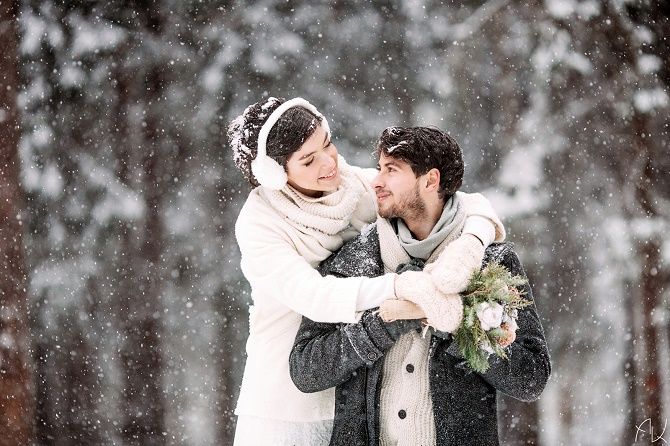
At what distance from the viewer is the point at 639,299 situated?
4.01m

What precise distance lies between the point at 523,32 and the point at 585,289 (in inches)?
56.3

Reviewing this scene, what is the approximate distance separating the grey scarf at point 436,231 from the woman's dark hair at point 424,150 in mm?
76

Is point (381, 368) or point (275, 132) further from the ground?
point (275, 132)

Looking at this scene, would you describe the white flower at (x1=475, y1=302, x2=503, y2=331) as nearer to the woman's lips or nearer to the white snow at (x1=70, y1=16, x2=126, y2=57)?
the woman's lips

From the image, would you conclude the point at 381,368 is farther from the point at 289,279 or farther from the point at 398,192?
the point at 398,192

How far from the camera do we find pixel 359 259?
207 cm

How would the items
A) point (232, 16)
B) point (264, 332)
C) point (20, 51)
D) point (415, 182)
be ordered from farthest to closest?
point (20, 51)
point (232, 16)
point (264, 332)
point (415, 182)

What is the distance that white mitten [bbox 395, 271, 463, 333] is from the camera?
172cm

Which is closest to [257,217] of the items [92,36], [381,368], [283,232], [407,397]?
[283,232]

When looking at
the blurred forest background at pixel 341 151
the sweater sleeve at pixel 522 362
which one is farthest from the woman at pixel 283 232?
the blurred forest background at pixel 341 151

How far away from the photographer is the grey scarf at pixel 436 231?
2.01 m

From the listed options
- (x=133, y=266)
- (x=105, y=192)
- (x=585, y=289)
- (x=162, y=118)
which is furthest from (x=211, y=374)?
(x=585, y=289)

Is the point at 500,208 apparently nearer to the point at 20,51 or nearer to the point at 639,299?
the point at 639,299

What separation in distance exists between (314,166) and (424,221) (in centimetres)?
37
